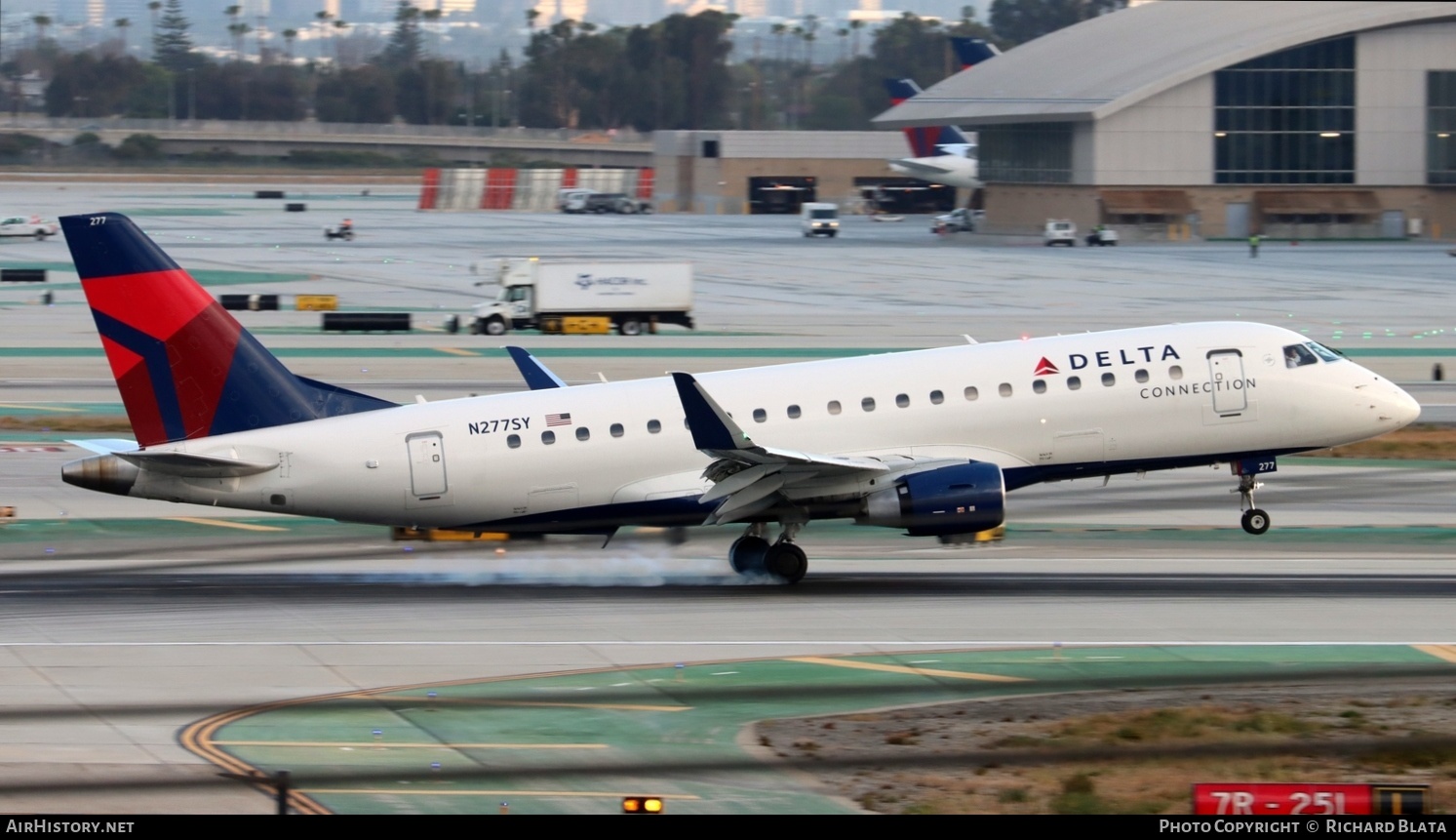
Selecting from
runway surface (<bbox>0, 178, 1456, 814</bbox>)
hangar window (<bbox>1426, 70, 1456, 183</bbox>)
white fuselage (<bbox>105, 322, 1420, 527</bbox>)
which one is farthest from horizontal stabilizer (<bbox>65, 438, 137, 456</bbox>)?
hangar window (<bbox>1426, 70, 1456, 183</bbox>)

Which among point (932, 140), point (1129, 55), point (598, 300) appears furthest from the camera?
point (932, 140)

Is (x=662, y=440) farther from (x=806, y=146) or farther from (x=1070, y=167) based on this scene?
(x=806, y=146)

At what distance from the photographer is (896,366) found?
32.8m

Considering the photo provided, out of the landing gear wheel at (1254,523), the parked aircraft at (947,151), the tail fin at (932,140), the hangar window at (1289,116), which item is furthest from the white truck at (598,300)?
the tail fin at (932,140)

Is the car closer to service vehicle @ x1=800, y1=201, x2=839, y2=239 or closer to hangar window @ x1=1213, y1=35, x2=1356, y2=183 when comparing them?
service vehicle @ x1=800, y1=201, x2=839, y2=239

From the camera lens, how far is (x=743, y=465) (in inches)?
1200

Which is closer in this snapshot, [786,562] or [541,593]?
[541,593]

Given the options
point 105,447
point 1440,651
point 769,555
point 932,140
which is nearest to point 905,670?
point 769,555

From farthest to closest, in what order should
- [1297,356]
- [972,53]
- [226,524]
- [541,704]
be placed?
[972,53]
[226,524]
[1297,356]
[541,704]

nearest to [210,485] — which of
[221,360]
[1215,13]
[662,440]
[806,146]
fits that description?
[221,360]

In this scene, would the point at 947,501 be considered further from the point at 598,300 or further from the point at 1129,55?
the point at 1129,55

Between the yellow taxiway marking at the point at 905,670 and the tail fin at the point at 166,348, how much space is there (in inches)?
460

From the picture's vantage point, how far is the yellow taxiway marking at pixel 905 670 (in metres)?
24.5

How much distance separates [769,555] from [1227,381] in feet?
31.5
